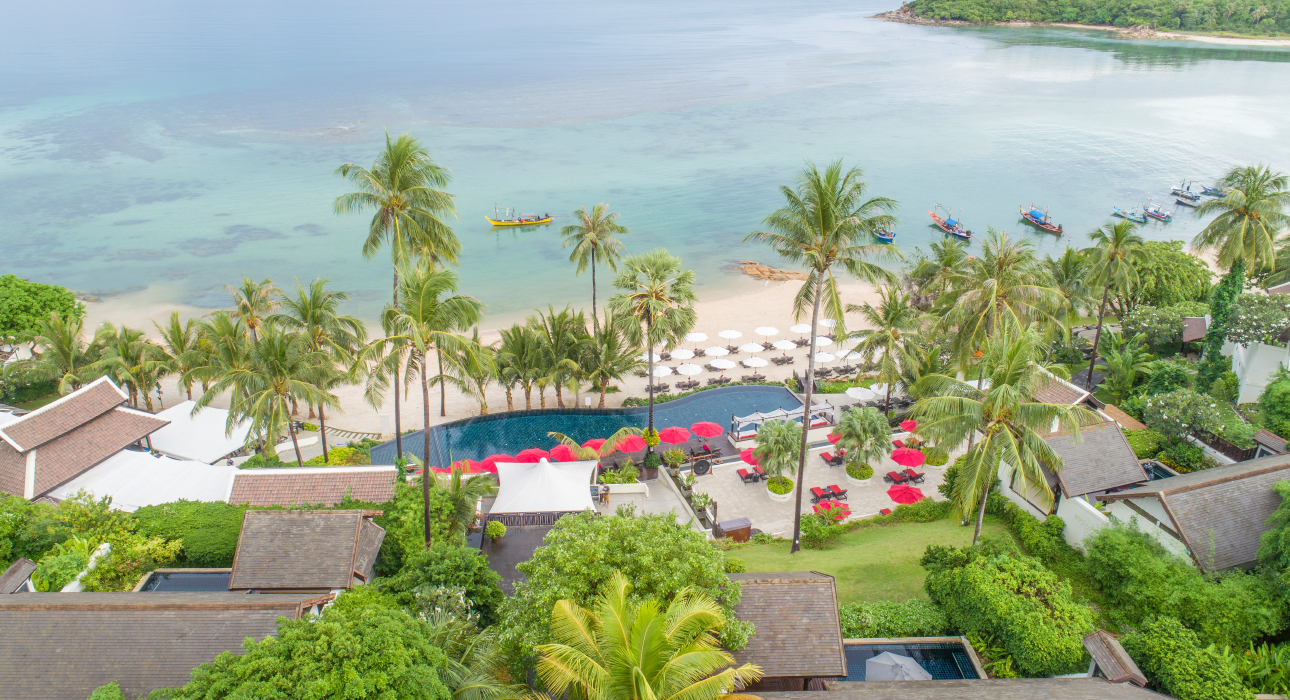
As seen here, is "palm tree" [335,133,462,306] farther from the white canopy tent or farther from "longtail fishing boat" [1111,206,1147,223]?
"longtail fishing boat" [1111,206,1147,223]

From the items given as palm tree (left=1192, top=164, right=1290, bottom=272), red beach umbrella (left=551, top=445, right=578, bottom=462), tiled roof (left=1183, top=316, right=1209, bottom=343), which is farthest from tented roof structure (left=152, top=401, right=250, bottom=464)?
tiled roof (left=1183, top=316, right=1209, bottom=343)

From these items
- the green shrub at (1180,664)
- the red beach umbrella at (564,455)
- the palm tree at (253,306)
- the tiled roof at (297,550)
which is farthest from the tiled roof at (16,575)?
the green shrub at (1180,664)

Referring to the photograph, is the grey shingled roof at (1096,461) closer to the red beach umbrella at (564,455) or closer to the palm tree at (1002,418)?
the palm tree at (1002,418)

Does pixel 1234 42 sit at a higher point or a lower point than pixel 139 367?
higher

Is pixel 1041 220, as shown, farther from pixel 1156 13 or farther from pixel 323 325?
pixel 1156 13

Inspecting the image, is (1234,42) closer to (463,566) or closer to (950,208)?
(950,208)

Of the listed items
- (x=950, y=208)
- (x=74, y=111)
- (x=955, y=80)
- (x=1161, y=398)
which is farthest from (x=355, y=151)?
(x=955, y=80)

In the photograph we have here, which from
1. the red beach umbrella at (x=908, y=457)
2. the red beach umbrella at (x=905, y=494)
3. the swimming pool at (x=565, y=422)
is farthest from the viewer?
the swimming pool at (x=565, y=422)
